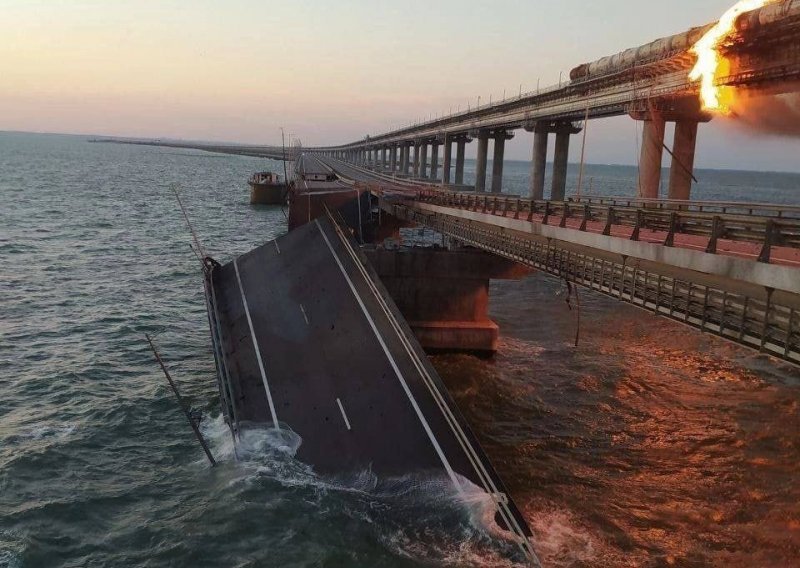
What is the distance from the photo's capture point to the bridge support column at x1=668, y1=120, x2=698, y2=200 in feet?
128

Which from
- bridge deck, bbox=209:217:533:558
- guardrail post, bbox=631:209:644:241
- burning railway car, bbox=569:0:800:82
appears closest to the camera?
bridge deck, bbox=209:217:533:558

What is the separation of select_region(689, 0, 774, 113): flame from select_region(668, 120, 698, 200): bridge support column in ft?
11.6

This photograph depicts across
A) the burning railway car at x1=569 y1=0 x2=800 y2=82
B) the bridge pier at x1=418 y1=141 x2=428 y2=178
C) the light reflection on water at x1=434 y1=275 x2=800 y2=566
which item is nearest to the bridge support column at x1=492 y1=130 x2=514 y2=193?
the burning railway car at x1=569 y1=0 x2=800 y2=82

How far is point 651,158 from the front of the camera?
3962 cm

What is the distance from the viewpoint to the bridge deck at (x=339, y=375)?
19641 millimetres

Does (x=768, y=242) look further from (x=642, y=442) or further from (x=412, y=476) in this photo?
(x=412, y=476)

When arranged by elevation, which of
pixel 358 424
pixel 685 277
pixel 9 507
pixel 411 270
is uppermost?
pixel 685 277

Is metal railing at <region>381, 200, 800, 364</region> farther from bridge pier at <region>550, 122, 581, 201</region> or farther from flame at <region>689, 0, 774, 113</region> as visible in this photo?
bridge pier at <region>550, 122, 581, 201</region>

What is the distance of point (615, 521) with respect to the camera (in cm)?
1808

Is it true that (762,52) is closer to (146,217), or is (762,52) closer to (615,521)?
(615,521)

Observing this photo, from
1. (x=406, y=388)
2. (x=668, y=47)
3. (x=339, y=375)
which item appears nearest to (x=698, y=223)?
(x=406, y=388)

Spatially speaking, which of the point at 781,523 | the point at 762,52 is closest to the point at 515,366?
the point at 781,523

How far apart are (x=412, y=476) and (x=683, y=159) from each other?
31.1 meters

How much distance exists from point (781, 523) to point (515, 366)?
14930 mm
